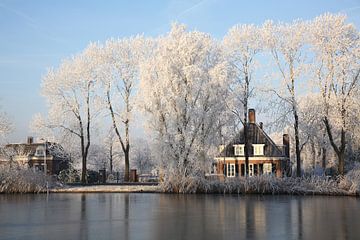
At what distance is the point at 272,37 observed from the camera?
40.4m

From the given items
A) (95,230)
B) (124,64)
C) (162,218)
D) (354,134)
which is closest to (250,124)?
(354,134)

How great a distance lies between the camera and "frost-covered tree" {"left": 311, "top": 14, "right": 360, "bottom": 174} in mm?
35438

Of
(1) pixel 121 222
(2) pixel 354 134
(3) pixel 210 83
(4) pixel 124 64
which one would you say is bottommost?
(1) pixel 121 222

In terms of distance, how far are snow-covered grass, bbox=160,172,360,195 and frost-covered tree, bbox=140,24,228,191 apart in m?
1.99

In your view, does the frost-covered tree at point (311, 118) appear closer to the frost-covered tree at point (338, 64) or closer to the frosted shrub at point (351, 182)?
the frost-covered tree at point (338, 64)

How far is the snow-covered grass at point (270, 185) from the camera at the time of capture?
30.9m

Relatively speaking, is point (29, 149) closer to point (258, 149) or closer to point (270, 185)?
point (258, 149)

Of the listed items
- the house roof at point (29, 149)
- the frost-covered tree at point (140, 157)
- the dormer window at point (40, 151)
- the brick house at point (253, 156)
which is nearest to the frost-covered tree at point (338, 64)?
the brick house at point (253, 156)

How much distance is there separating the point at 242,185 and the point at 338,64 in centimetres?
1264

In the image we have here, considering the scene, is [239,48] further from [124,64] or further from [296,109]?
[124,64]

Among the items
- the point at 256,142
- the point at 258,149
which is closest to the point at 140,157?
the point at 256,142

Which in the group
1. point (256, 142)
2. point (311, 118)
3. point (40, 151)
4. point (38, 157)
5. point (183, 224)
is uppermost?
point (311, 118)

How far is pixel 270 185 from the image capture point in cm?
3164

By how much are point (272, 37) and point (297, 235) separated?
30.3 meters
